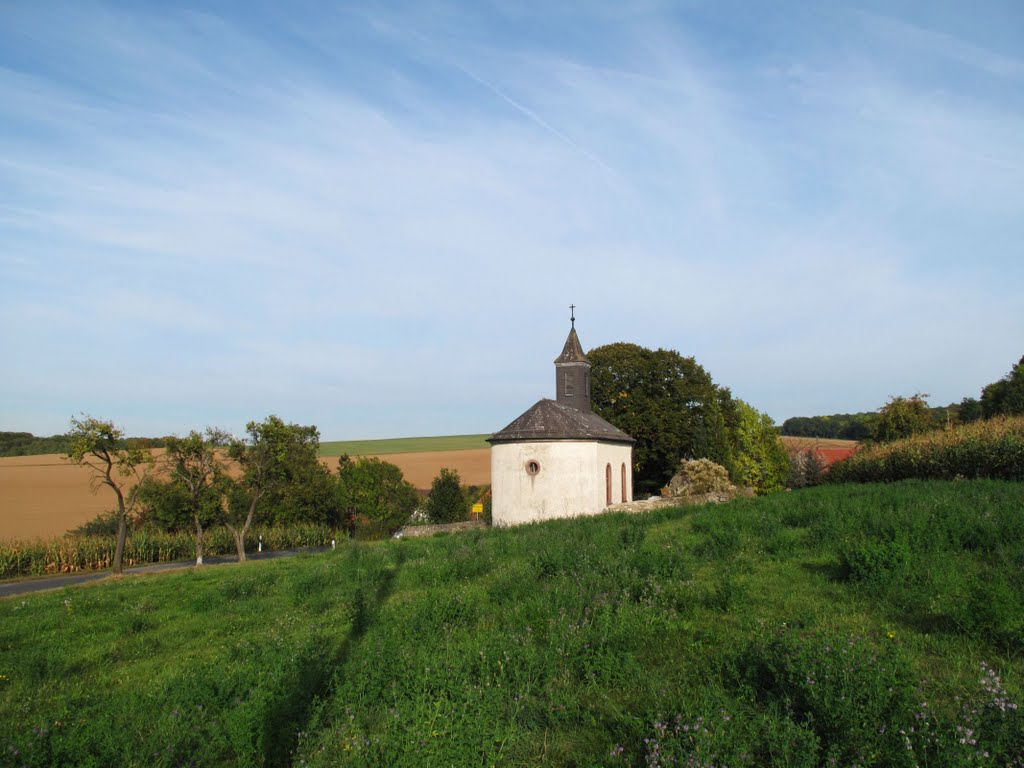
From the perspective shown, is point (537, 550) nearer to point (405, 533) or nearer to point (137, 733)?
point (137, 733)

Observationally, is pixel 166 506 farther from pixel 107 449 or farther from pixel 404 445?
pixel 404 445

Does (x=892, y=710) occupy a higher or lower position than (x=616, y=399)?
lower

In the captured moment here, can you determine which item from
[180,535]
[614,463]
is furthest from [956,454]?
[180,535]

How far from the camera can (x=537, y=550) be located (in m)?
12.9

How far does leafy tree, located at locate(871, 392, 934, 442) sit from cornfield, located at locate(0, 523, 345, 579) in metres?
37.0

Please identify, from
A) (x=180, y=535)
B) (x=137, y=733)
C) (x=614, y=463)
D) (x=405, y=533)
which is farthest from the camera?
(x=180, y=535)

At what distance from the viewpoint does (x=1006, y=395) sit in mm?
42781

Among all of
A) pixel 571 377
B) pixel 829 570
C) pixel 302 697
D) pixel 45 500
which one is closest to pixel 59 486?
pixel 45 500

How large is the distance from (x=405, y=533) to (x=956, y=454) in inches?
792

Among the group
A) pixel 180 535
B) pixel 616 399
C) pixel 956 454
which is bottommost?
pixel 180 535

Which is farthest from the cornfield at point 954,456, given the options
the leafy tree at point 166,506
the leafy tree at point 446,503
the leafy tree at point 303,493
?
the leafy tree at point 166,506

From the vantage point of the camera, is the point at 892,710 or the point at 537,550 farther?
the point at 537,550

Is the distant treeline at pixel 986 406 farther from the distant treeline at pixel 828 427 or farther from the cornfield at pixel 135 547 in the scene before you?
the cornfield at pixel 135 547

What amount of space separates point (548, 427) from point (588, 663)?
20991 mm
